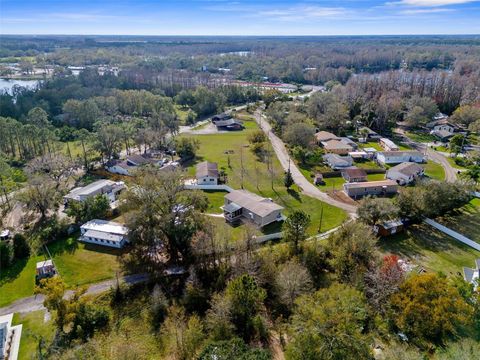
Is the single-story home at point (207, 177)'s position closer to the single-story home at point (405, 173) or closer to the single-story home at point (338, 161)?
the single-story home at point (338, 161)

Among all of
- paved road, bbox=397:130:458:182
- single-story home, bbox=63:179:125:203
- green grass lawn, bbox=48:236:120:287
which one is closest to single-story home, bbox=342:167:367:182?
paved road, bbox=397:130:458:182

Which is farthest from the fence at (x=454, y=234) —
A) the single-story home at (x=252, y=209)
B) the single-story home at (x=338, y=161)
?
the single-story home at (x=338, y=161)

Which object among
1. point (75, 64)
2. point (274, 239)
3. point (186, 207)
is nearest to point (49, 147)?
point (186, 207)

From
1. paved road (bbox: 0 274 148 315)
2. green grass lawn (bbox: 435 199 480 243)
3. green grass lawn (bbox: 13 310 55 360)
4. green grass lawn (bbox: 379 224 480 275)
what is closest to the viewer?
green grass lawn (bbox: 13 310 55 360)

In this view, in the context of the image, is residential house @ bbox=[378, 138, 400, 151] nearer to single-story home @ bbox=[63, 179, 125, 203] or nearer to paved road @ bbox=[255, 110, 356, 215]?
paved road @ bbox=[255, 110, 356, 215]

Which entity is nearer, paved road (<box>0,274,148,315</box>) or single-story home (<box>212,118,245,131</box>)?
paved road (<box>0,274,148,315</box>)

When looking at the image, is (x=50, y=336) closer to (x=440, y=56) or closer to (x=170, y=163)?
(x=170, y=163)
